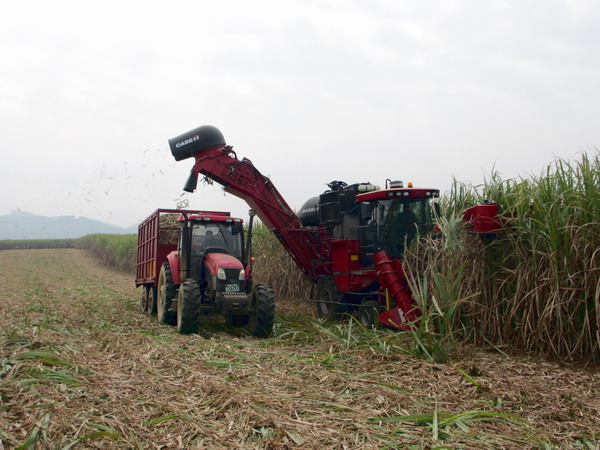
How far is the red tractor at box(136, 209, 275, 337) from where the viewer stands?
7742 millimetres

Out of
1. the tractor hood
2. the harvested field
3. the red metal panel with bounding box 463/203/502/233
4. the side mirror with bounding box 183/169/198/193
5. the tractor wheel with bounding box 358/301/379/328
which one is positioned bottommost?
the harvested field

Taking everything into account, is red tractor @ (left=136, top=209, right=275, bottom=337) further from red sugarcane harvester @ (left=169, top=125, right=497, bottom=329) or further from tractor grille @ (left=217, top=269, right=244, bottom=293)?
red sugarcane harvester @ (left=169, top=125, right=497, bottom=329)

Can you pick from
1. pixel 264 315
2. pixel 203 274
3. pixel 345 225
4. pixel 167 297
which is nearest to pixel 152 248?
pixel 167 297

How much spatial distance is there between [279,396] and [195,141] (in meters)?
6.42

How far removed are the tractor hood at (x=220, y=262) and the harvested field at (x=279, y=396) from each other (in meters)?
1.54

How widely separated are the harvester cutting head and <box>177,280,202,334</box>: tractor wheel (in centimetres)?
305

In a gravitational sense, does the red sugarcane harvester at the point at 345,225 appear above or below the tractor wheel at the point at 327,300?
above

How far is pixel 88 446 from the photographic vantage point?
324cm

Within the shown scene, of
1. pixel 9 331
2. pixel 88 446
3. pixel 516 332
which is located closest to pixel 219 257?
pixel 9 331

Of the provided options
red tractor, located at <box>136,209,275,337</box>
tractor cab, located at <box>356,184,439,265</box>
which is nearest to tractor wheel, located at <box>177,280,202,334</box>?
red tractor, located at <box>136,209,275,337</box>

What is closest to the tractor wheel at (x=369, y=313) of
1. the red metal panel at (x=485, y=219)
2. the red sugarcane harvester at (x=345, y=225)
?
the red sugarcane harvester at (x=345, y=225)

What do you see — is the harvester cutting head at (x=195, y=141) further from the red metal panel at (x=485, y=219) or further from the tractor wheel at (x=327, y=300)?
the red metal panel at (x=485, y=219)

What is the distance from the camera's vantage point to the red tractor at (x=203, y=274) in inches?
305

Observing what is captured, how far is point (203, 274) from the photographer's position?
8.69m
